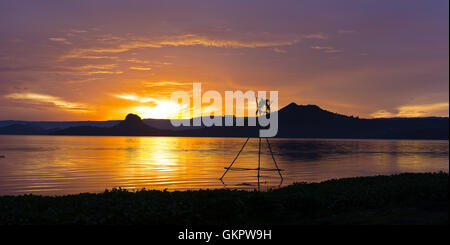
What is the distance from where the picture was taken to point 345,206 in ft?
53.0

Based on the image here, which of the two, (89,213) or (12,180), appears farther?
(12,180)

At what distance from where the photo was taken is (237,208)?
1520 centimetres

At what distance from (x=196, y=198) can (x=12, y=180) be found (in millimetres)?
26480

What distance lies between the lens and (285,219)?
14.6 m

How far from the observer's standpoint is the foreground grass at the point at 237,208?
13508 millimetres

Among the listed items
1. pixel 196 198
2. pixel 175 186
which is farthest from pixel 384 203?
pixel 175 186

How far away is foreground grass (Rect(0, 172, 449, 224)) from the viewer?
44.3 feet
